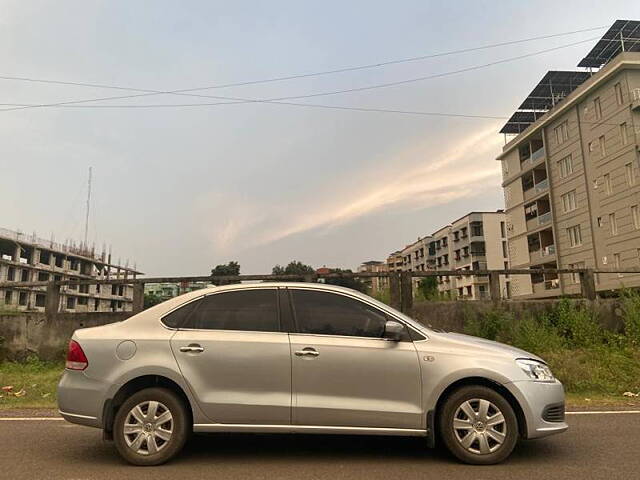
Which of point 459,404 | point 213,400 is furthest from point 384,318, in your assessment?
point 213,400

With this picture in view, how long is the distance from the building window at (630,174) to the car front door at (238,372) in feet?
119

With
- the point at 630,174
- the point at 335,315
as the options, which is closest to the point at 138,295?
the point at 335,315

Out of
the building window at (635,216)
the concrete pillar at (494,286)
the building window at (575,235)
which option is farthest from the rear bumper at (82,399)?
the building window at (575,235)

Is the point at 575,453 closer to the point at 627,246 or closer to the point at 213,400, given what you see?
the point at 213,400

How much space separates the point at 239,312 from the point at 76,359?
1.58 metres

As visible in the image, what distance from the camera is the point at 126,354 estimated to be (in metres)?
4.70

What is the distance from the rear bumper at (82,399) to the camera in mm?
4605

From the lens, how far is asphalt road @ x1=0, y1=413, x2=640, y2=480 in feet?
14.0

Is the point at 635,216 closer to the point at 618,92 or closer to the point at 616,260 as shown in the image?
the point at 616,260

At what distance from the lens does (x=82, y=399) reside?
464cm

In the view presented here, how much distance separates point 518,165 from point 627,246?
60.8ft

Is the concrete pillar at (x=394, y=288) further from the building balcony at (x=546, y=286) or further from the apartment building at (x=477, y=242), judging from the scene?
the apartment building at (x=477, y=242)

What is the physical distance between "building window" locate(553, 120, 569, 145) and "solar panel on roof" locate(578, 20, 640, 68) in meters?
A: 5.11

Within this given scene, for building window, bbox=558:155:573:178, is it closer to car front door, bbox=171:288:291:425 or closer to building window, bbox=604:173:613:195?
building window, bbox=604:173:613:195
